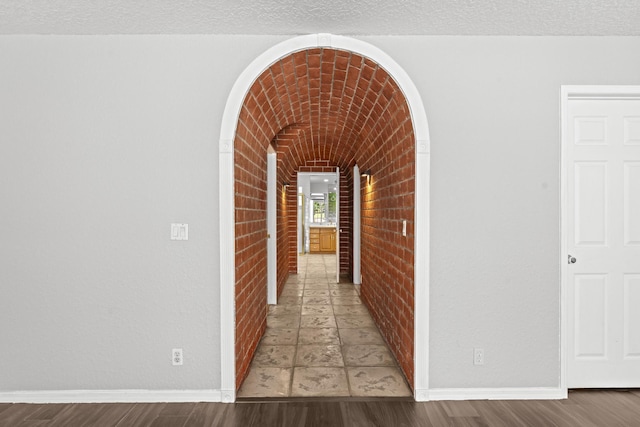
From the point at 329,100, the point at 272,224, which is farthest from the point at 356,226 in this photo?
the point at 329,100

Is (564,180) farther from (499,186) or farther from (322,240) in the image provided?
(322,240)

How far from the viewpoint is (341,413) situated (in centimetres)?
231

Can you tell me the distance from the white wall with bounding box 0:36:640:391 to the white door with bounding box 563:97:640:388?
0.93 ft

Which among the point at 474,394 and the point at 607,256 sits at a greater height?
the point at 607,256

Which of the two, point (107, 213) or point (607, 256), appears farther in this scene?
point (607, 256)

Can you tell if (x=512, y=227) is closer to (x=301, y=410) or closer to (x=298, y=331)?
(x=301, y=410)

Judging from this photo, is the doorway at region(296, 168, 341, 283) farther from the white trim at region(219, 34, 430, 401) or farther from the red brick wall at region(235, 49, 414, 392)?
the white trim at region(219, 34, 430, 401)

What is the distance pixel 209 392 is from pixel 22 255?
4.92 feet

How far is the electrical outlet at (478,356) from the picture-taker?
2441 mm

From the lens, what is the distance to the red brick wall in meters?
2.59

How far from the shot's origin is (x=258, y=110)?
9.60ft

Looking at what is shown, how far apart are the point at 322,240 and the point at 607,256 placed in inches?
373

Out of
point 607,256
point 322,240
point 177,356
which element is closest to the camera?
point 177,356

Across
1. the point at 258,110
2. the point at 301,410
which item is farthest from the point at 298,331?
the point at 258,110
